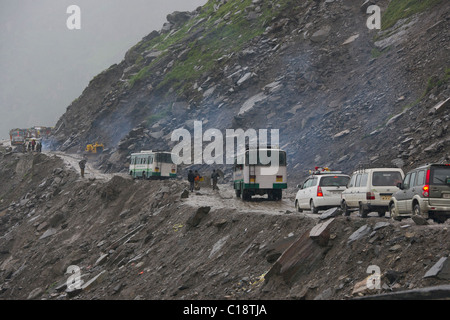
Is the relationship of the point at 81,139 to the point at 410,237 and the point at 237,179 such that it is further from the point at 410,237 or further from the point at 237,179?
the point at 410,237

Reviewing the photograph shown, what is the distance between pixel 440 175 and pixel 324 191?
25.0 ft

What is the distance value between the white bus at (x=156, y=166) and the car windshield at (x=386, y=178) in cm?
3379

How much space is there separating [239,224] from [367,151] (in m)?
20.7

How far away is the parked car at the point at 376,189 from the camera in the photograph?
797 inches

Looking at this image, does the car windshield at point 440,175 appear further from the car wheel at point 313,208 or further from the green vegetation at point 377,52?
the green vegetation at point 377,52

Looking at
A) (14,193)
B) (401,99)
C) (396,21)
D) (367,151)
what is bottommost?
(14,193)

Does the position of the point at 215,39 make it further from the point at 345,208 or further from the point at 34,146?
the point at 345,208

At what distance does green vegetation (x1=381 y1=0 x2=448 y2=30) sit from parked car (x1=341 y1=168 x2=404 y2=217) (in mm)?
→ 33893

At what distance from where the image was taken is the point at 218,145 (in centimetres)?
6019

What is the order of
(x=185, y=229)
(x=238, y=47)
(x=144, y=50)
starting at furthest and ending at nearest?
(x=144, y=50)
(x=238, y=47)
(x=185, y=229)

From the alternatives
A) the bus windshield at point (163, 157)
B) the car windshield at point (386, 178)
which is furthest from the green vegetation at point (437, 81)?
the bus windshield at point (163, 157)

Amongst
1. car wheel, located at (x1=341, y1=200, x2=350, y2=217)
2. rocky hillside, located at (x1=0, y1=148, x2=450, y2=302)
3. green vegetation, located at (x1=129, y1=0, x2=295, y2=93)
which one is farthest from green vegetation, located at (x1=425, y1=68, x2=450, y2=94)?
green vegetation, located at (x1=129, y1=0, x2=295, y2=93)

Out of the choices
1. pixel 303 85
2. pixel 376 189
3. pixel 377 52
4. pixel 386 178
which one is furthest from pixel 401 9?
pixel 376 189

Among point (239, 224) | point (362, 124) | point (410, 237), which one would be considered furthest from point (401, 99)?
point (410, 237)
